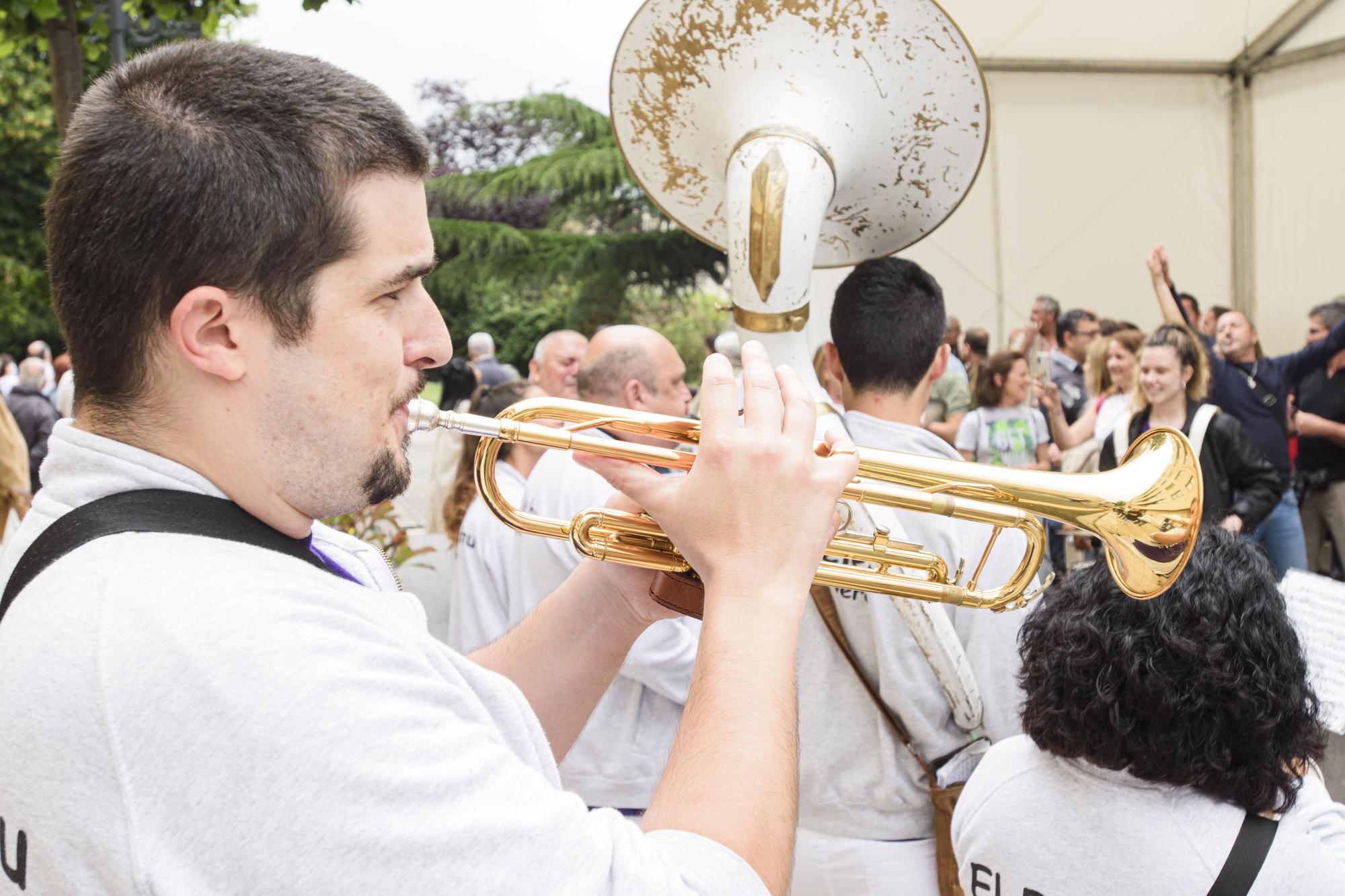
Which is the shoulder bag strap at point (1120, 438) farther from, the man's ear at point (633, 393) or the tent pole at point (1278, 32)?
the tent pole at point (1278, 32)

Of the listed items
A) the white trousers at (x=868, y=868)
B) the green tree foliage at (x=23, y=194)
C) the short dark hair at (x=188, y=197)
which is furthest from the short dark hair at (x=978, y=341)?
the green tree foliage at (x=23, y=194)

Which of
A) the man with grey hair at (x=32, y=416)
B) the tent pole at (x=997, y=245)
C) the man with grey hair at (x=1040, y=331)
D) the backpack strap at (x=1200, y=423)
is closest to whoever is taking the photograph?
the backpack strap at (x=1200, y=423)

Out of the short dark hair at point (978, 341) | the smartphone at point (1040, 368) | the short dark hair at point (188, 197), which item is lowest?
the smartphone at point (1040, 368)

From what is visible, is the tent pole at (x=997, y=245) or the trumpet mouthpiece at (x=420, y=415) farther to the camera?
the tent pole at (x=997, y=245)

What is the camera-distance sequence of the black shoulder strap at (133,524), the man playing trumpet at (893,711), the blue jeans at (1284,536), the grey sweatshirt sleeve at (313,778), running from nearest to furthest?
the grey sweatshirt sleeve at (313,778) < the black shoulder strap at (133,524) < the man playing trumpet at (893,711) < the blue jeans at (1284,536)

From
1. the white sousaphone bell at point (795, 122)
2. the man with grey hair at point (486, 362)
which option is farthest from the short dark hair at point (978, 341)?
the white sousaphone bell at point (795, 122)

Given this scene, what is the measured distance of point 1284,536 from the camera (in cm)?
510

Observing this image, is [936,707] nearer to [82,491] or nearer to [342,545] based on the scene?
[342,545]

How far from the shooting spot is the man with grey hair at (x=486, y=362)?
368 inches

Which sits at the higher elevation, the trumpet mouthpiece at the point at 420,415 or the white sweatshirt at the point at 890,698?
the trumpet mouthpiece at the point at 420,415

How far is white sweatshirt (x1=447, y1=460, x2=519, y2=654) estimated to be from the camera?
3271 millimetres

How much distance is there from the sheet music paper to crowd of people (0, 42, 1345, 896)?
0.22 metres

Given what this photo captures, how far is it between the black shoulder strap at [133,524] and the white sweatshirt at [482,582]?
221 centimetres

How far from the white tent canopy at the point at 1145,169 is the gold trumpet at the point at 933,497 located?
6.49 meters
